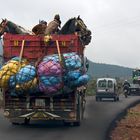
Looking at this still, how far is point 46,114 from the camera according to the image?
18.0 m

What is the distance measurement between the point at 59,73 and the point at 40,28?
3.70 m

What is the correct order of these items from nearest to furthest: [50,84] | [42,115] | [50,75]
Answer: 1. [50,75]
2. [50,84]
3. [42,115]

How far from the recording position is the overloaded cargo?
17.1 meters

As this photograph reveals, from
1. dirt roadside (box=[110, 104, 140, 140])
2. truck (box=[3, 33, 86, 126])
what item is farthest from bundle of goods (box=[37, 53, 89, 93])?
dirt roadside (box=[110, 104, 140, 140])

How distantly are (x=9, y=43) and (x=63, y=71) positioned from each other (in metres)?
2.43

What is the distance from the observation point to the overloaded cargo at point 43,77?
17.1 m

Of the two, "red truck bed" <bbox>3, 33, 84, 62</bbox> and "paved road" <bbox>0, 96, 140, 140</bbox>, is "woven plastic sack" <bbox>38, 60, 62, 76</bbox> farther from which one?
"paved road" <bbox>0, 96, 140, 140</bbox>

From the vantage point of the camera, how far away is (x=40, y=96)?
18016 millimetres

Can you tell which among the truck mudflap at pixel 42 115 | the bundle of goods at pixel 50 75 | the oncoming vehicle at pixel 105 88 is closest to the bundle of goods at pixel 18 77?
the bundle of goods at pixel 50 75

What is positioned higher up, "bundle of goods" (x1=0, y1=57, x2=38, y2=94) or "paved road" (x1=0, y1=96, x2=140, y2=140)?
"bundle of goods" (x1=0, y1=57, x2=38, y2=94)

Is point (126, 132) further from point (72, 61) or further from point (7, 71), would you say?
point (7, 71)

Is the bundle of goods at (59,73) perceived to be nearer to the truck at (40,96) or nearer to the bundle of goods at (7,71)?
the truck at (40,96)

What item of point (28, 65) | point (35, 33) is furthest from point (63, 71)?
point (35, 33)

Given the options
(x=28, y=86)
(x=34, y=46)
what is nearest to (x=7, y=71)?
(x=28, y=86)
